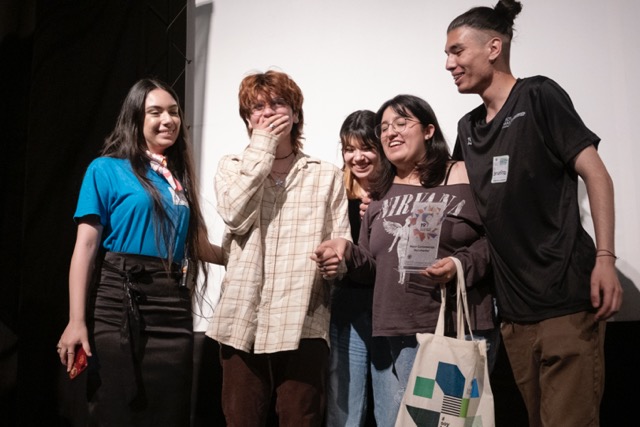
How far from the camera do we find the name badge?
1.84 m

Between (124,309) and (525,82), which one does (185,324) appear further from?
(525,82)

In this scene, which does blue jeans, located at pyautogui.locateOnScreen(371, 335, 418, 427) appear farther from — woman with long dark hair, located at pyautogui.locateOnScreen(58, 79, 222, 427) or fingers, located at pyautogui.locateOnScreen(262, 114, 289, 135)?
fingers, located at pyautogui.locateOnScreen(262, 114, 289, 135)

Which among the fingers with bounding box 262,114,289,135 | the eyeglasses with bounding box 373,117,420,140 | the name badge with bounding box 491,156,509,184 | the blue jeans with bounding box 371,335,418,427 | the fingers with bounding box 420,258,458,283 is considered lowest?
the blue jeans with bounding box 371,335,418,427

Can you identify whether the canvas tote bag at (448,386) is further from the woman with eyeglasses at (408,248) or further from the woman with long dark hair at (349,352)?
the woman with long dark hair at (349,352)

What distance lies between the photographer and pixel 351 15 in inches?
115

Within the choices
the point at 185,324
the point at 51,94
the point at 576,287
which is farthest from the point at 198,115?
the point at 576,287

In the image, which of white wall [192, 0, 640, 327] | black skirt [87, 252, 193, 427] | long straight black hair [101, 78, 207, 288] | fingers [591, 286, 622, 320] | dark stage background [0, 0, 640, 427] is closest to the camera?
fingers [591, 286, 622, 320]

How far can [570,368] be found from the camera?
Answer: 1.69 m

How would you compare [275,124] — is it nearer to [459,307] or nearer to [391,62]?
[459,307]

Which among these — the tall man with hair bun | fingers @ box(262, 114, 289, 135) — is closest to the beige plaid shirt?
fingers @ box(262, 114, 289, 135)

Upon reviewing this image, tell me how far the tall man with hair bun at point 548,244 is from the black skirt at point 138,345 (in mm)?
1102

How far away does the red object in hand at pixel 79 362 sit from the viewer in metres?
1.81

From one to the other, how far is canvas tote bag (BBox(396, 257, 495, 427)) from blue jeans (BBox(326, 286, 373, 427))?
367 millimetres

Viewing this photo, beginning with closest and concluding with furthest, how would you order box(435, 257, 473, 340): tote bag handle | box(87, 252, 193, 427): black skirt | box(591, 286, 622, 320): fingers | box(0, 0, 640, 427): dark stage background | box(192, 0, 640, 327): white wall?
box(591, 286, 622, 320): fingers
box(435, 257, 473, 340): tote bag handle
box(87, 252, 193, 427): black skirt
box(0, 0, 640, 427): dark stage background
box(192, 0, 640, 327): white wall
